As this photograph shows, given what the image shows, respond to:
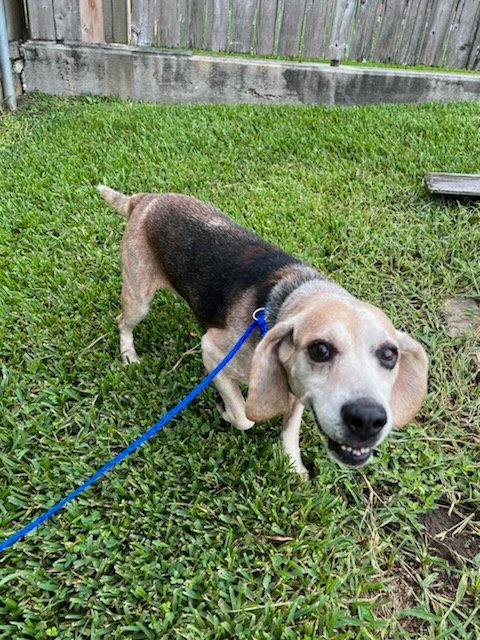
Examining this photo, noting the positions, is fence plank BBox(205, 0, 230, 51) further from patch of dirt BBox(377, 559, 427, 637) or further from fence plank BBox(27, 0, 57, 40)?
patch of dirt BBox(377, 559, 427, 637)

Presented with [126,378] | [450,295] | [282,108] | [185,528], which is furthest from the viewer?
[282,108]

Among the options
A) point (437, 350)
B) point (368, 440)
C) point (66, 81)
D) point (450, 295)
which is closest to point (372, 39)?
point (66, 81)

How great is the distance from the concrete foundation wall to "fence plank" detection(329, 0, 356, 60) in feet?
0.81

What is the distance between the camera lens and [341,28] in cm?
800

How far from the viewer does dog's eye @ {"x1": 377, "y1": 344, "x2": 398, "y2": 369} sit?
2309mm

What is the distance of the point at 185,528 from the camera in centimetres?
283

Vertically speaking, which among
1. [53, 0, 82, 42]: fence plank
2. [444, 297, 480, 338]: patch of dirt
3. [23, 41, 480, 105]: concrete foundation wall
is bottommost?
[444, 297, 480, 338]: patch of dirt

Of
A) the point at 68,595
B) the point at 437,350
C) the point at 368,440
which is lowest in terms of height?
the point at 68,595

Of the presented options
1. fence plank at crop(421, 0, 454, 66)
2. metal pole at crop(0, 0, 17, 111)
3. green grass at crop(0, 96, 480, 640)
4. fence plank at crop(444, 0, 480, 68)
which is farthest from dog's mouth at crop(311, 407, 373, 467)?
fence plank at crop(444, 0, 480, 68)

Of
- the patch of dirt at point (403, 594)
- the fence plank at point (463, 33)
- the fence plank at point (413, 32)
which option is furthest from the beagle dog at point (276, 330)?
the fence plank at point (463, 33)

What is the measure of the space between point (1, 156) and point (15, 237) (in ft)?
6.54

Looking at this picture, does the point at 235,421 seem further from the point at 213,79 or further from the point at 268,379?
the point at 213,79

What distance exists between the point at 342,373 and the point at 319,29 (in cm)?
754

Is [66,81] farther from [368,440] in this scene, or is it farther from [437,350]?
[368,440]
